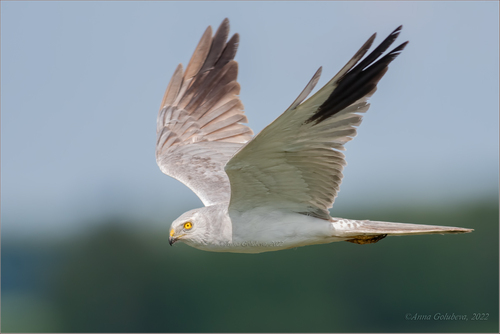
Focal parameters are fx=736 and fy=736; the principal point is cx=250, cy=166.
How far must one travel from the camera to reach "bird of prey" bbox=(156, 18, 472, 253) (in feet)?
26.3

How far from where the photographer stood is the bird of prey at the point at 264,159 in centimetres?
803

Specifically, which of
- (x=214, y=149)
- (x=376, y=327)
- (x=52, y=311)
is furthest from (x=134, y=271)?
(x=214, y=149)

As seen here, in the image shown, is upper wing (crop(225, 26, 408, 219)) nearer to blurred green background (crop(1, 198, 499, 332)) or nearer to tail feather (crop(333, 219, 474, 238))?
tail feather (crop(333, 219, 474, 238))

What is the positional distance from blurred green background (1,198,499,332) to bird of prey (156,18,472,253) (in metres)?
45.1

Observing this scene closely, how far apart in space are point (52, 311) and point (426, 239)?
128 feet

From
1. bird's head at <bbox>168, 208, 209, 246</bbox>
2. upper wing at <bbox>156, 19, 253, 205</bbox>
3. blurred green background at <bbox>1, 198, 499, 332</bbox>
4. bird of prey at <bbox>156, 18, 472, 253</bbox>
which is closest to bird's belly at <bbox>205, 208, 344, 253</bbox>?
bird of prey at <bbox>156, 18, 472, 253</bbox>

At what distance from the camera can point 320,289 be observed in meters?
63.9

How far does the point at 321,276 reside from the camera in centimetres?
6338

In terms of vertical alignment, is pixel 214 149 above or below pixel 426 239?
above

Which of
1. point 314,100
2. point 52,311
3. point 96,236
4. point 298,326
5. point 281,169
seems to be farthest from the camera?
Result: point 96,236

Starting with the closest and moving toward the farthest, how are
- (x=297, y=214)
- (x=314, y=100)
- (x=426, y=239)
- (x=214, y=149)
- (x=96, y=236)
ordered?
(x=314, y=100)
(x=297, y=214)
(x=214, y=149)
(x=426, y=239)
(x=96, y=236)

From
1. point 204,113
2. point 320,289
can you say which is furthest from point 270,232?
point 320,289

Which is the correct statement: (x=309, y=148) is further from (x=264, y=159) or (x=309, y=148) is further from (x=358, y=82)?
(x=358, y=82)

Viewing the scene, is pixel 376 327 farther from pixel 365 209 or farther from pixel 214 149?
pixel 214 149
